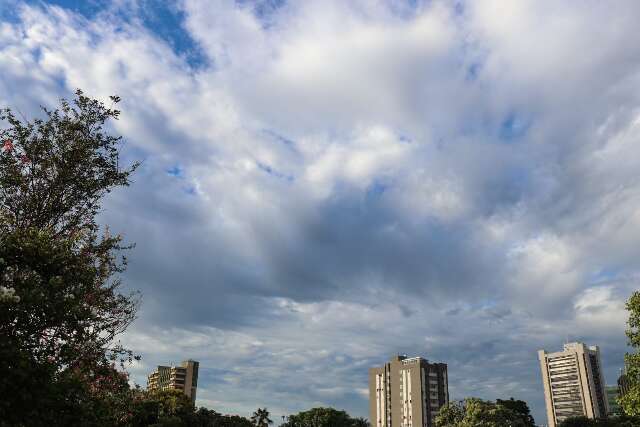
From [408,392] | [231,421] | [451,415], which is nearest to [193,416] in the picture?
[231,421]

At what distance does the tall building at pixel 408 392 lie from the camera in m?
178

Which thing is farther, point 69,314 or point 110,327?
point 110,327

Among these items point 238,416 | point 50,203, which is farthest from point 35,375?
point 238,416

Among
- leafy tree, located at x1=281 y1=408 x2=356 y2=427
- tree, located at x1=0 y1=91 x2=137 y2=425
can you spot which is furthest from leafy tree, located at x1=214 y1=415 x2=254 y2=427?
tree, located at x1=0 y1=91 x2=137 y2=425

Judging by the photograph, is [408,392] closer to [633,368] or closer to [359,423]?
[359,423]

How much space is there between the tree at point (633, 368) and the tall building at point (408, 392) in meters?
156

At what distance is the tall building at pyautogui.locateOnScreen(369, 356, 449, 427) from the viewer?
584 ft

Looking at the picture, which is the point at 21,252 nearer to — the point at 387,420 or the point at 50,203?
the point at 50,203

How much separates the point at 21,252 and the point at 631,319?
34.9 metres

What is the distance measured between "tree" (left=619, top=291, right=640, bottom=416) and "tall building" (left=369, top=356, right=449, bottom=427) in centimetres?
15569

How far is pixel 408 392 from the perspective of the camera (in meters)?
184

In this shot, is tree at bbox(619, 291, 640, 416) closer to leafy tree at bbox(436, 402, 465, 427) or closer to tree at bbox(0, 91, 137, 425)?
tree at bbox(0, 91, 137, 425)

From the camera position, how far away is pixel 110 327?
17.0m

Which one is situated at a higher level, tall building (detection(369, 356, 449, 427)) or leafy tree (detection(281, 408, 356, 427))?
tall building (detection(369, 356, 449, 427))
